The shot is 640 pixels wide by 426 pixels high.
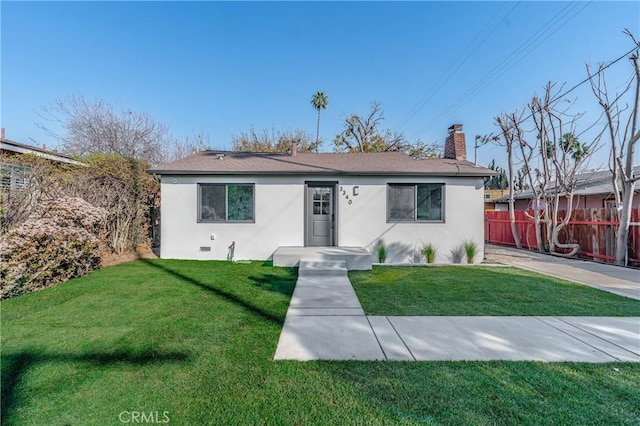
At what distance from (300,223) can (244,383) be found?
6333mm

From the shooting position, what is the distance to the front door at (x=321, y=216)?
8.77 metres

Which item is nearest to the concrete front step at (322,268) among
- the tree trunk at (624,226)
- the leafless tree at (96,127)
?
the tree trunk at (624,226)

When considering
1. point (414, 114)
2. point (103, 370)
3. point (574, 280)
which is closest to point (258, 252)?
point (103, 370)

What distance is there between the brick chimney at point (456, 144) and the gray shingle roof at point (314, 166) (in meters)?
0.48

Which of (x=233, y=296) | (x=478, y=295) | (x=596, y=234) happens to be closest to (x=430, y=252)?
(x=478, y=295)

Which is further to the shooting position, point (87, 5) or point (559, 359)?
point (87, 5)

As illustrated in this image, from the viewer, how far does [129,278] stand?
615cm

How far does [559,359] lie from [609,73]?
10.1 metres

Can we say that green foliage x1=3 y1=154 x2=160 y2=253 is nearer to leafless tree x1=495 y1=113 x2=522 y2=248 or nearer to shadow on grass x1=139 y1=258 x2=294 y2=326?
shadow on grass x1=139 y1=258 x2=294 y2=326

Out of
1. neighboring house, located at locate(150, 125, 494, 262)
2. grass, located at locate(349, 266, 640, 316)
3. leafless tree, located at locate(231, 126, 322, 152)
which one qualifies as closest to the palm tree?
leafless tree, located at locate(231, 126, 322, 152)

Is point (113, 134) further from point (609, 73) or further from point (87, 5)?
point (609, 73)

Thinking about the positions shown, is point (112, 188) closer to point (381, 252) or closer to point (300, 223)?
point (300, 223)

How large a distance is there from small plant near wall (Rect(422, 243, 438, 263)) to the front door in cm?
276

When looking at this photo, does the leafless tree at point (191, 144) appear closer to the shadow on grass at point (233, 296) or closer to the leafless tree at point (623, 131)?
the shadow on grass at point (233, 296)
